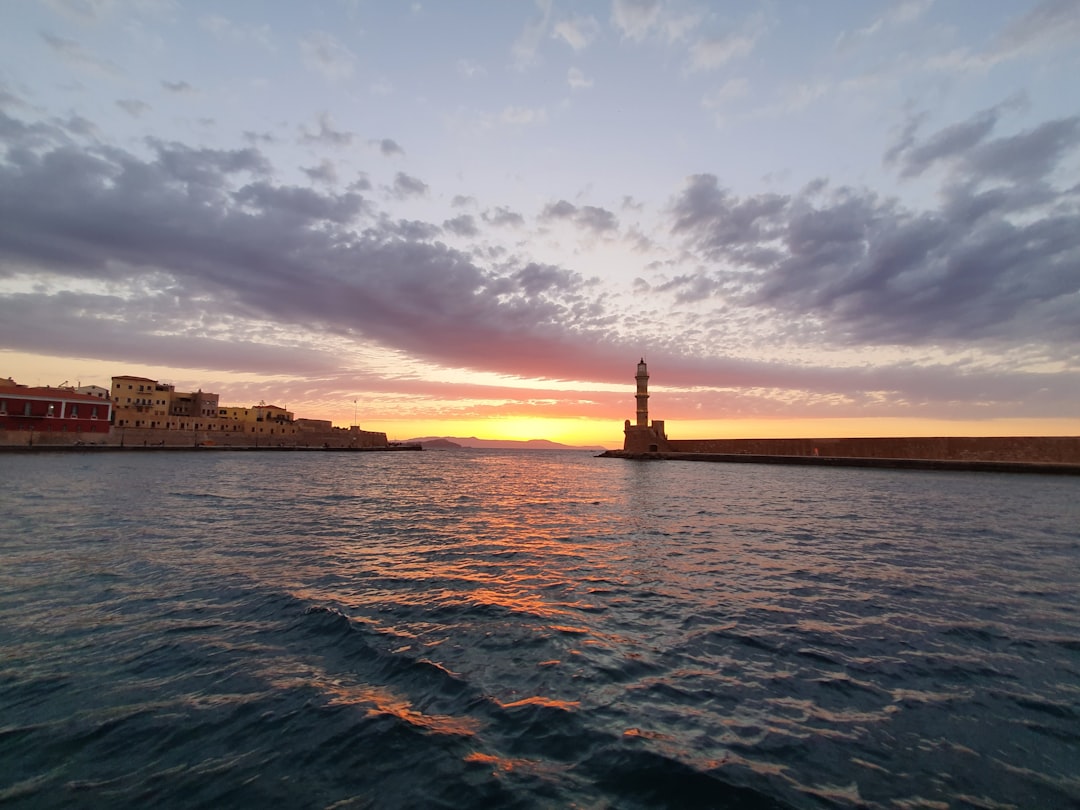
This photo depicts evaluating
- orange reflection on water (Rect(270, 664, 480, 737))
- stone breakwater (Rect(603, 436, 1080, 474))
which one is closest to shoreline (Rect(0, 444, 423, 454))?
orange reflection on water (Rect(270, 664, 480, 737))

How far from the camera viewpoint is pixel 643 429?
97.0m

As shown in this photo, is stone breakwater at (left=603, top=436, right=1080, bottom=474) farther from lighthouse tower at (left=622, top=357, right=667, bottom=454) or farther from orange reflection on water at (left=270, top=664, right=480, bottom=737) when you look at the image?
orange reflection on water at (left=270, top=664, right=480, bottom=737)

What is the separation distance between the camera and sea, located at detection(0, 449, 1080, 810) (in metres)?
4.71

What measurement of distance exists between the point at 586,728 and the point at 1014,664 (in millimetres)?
6965

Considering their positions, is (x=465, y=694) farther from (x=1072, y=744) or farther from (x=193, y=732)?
(x=1072, y=744)

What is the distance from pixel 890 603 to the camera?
1038 centimetres

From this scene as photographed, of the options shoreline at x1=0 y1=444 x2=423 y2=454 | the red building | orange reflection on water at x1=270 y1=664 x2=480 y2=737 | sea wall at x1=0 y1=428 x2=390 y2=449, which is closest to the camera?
orange reflection on water at x1=270 y1=664 x2=480 y2=737

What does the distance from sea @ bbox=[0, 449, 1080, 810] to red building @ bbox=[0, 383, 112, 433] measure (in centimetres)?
8474

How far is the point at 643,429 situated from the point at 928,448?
45661mm

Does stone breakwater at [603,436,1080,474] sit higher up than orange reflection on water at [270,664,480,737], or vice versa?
stone breakwater at [603,436,1080,474]

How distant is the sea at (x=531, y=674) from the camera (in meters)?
4.71

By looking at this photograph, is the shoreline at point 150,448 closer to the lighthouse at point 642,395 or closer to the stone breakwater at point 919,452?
the lighthouse at point 642,395

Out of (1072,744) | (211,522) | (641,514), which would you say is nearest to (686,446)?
(641,514)

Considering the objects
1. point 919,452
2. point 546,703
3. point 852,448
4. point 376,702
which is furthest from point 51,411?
point 919,452
